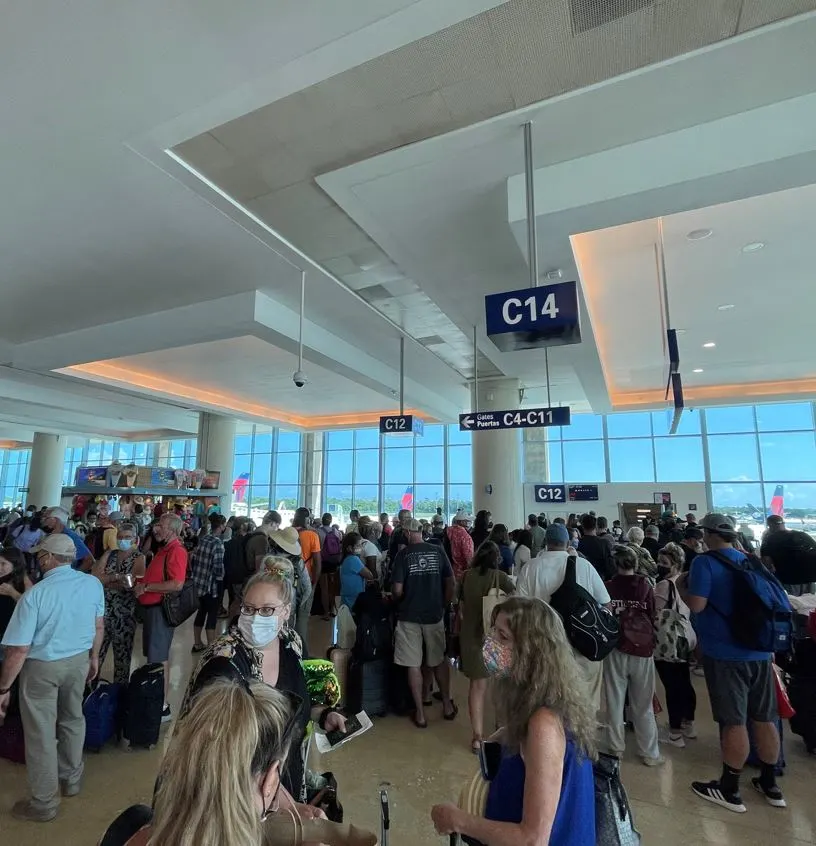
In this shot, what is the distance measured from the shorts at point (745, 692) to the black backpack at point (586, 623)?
2.05 ft

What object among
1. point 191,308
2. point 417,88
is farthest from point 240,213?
point 191,308

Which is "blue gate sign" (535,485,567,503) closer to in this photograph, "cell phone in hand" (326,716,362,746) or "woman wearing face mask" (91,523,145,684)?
"woman wearing face mask" (91,523,145,684)

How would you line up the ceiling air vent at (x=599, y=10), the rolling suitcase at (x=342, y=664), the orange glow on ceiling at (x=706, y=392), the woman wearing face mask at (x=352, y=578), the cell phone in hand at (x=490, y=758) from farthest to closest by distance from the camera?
the orange glow on ceiling at (x=706, y=392) < the woman wearing face mask at (x=352, y=578) < the rolling suitcase at (x=342, y=664) < the ceiling air vent at (x=599, y=10) < the cell phone in hand at (x=490, y=758)

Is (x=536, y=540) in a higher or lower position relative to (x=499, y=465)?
lower

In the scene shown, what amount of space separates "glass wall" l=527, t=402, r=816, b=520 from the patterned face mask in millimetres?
15173

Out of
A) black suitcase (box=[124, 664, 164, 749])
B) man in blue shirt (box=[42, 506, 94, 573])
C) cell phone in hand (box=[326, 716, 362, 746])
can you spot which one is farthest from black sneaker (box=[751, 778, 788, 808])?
man in blue shirt (box=[42, 506, 94, 573])

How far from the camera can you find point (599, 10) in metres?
2.49

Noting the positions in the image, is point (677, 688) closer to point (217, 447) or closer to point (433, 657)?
point (433, 657)

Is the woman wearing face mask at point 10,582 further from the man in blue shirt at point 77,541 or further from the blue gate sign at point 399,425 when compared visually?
the blue gate sign at point 399,425

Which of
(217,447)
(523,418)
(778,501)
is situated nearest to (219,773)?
(523,418)

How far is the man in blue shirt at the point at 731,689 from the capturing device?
2.91m

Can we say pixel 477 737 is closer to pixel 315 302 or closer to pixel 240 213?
pixel 240 213

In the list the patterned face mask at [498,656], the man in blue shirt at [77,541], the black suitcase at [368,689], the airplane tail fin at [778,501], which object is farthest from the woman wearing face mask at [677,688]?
the airplane tail fin at [778,501]

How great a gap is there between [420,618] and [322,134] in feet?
12.0
